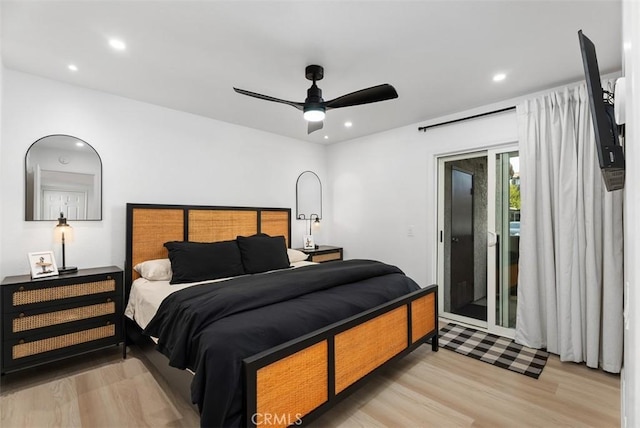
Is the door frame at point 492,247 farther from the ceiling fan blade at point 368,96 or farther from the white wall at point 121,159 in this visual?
the white wall at point 121,159

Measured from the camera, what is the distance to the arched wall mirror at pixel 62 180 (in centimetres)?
273

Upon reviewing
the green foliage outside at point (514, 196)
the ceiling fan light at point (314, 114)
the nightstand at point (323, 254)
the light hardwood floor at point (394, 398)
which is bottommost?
the light hardwood floor at point (394, 398)

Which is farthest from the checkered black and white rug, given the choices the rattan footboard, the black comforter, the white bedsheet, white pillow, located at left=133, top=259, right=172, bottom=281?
white pillow, located at left=133, top=259, right=172, bottom=281

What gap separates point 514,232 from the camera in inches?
131

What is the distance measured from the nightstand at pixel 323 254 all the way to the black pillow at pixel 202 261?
1.31 m

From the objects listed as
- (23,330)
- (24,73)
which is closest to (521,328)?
(23,330)

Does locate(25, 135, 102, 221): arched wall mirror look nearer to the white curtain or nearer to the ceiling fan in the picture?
the ceiling fan

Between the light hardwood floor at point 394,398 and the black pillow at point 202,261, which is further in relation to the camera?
the black pillow at point 202,261

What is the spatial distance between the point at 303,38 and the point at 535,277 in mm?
2960

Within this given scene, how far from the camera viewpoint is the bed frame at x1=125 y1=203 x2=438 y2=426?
1.55 meters

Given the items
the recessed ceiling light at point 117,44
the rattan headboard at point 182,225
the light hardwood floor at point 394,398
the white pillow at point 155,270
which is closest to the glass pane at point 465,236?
the light hardwood floor at point 394,398

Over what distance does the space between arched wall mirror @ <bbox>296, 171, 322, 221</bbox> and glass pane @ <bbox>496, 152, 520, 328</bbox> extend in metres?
2.60

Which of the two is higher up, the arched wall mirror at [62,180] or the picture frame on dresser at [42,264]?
the arched wall mirror at [62,180]

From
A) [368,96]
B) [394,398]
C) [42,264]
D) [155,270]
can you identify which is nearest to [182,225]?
[155,270]
